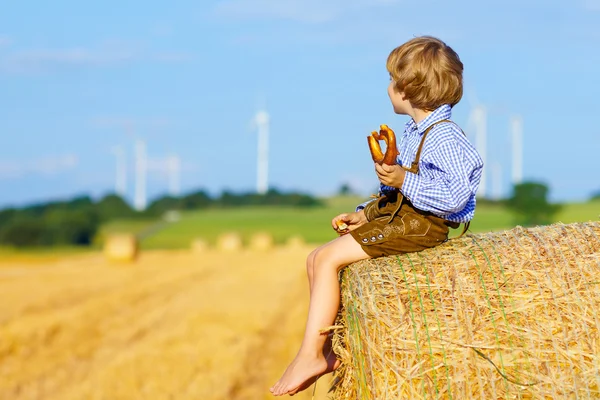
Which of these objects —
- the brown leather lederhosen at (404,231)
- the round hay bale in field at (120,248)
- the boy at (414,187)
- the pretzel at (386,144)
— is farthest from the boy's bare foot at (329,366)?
the round hay bale in field at (120,248)

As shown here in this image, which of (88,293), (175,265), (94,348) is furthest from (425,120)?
(175,265)

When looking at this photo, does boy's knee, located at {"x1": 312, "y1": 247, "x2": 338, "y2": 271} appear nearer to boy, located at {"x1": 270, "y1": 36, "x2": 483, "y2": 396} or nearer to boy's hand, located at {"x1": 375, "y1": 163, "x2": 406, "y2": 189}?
boy, located at {"x1": 270, "y1": 36, "x2": 483, "y2": 396}

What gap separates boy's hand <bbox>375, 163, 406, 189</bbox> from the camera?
4793mm

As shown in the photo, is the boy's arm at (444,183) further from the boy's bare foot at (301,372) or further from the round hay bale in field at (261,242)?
the round hay bale in field at (261,242)

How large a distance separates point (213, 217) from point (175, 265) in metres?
19.8

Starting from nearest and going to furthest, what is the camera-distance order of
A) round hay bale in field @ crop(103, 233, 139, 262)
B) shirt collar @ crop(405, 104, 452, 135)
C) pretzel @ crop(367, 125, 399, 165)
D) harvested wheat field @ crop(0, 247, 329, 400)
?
pretzel @ crop(367, 125, 399, 165)
shirt collar @ crop(405, 104, 452, 135)
harvested wheat field @ crop(0, 247, 329, 400)
round hay bale in field @ crop(103, 233, 139, 262)

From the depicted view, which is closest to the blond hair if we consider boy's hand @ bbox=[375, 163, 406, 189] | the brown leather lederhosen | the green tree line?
the brown leather lederhosen

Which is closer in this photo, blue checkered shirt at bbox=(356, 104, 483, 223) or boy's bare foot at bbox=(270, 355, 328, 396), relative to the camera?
blue checkered shirt at bbox=(356, 104, 483, 223)

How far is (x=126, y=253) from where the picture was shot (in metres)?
26.0

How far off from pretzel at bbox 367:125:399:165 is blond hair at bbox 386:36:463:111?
33cm

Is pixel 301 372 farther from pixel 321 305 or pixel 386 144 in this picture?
pixel 386 144

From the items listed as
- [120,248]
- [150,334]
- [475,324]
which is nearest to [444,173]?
[475,324]

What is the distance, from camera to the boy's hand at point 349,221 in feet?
18.2

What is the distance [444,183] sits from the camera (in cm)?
486
